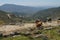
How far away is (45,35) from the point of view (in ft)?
69.5

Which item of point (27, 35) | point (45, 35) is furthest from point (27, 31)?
point (45, 35)

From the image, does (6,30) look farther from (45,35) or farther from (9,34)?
(45,35)

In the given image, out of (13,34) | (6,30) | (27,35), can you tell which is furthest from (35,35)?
(6,30)

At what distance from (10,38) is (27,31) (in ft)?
11.8

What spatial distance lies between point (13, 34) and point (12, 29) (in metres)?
2.42

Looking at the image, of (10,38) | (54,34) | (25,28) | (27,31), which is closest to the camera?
(10,38)

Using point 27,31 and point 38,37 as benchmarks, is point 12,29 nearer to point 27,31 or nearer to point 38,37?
point 27,31

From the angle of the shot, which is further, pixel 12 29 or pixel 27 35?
pixel 12 29

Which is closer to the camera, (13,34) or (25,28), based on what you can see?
(13,34)

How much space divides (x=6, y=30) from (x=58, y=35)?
22.2 feet

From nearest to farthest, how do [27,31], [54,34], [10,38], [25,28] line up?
1. [10,38]
2. [54,34]
3. [27,31]
4. [25,28]

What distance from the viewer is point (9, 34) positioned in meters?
22.2

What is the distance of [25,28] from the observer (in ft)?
82.3

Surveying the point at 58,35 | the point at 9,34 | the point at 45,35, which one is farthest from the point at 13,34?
the point at 58,35
